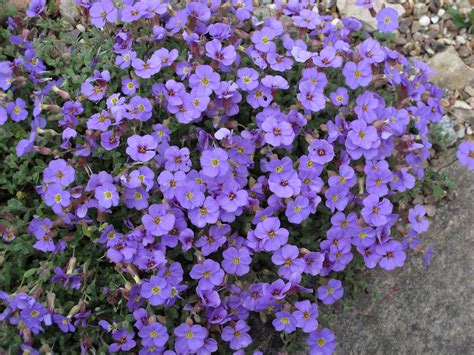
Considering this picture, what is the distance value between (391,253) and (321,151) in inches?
25.6

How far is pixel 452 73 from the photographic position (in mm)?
4426

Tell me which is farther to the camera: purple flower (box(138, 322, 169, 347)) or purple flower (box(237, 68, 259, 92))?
purple flower (box(237, 68, 259, 92))

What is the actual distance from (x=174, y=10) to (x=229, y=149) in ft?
3.27

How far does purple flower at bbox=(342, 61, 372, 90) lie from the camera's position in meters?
3.62

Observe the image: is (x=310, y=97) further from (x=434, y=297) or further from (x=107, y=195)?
(x=434, y=297)

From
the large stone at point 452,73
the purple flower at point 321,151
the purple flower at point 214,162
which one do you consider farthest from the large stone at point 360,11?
the purple flower at point 214,162

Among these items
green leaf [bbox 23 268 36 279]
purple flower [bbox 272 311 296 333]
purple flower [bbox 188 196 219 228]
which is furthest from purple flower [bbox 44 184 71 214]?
purple flower [bbox 272 311 296 333]

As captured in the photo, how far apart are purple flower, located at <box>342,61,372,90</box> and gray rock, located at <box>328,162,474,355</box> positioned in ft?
3.36

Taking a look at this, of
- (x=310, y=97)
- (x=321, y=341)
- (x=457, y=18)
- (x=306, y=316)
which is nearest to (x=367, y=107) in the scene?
(x=310, y=97)

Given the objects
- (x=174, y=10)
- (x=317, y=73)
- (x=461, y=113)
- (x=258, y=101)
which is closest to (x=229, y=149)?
(x=258, y=101)

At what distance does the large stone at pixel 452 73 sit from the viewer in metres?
4.43

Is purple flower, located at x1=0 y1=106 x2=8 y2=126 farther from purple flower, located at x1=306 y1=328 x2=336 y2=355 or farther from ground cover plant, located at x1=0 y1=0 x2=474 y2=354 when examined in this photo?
purple flower, located at x1=306 y1=328 x2=336 y2=355

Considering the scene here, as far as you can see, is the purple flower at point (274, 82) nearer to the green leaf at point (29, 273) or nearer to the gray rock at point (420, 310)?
the gray rock at point (420, 310)

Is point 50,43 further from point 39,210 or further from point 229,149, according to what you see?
point 229,149
